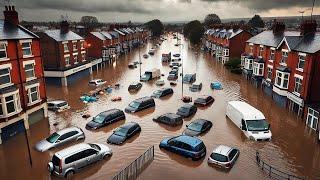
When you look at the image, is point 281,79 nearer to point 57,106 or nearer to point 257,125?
point 257,125

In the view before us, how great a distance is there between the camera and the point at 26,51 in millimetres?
30266

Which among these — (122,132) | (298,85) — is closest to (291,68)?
(298,85)

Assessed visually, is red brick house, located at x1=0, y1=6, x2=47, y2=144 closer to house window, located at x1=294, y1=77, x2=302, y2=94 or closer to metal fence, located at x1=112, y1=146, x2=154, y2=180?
metal fence, located at x1=112, y1=146, x2=154, y2=180

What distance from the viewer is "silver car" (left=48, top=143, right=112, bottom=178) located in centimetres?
2036

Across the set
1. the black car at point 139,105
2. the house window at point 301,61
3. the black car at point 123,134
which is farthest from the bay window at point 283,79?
the black car at point 123,134

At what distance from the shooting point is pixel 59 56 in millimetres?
47625

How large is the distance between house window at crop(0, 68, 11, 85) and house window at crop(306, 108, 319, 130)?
110 feet

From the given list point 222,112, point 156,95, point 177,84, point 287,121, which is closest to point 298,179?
point 287,121

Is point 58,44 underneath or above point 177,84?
above

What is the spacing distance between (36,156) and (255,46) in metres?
43.1

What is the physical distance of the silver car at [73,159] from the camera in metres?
20.4

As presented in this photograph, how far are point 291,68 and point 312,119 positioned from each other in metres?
8.57

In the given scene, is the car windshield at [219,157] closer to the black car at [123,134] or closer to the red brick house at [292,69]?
the black car at [123,134]

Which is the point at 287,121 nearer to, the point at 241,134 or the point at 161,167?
the point at 241,134
